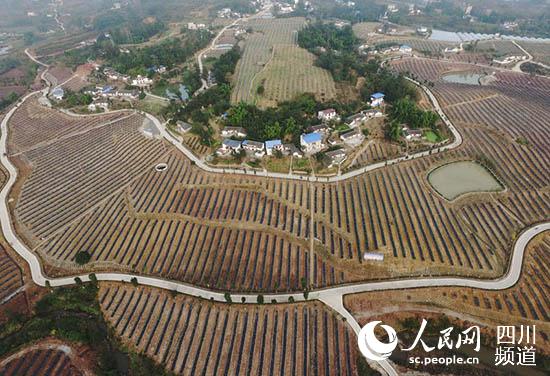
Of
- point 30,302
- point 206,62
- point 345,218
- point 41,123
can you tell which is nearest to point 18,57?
point 41,123

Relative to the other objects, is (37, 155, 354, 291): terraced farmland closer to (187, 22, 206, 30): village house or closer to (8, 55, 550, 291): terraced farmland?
(8, 55, 550, 291): terraced farmland

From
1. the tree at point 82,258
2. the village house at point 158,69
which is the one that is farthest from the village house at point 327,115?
the village house at point 158,69

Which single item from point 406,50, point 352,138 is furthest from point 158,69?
point 406,50

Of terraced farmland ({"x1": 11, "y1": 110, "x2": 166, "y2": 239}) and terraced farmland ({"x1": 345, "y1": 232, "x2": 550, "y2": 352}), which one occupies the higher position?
terraced farmland ({"x1": 345, "y1": 232, "x2": 550, "y2": 352})

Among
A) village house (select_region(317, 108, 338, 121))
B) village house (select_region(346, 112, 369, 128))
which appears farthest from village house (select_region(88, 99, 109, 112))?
village house (select_region(346, 112, 369, 128))

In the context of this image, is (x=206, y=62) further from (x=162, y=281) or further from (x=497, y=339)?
(x=497, y=339)

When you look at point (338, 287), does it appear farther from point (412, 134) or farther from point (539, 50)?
point (539, 50)
